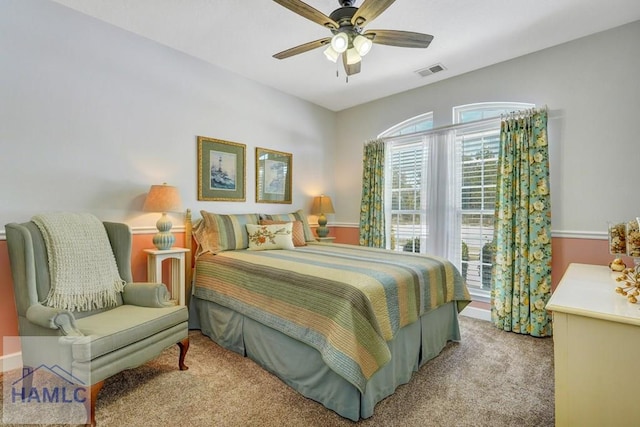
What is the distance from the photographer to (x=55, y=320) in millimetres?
1562

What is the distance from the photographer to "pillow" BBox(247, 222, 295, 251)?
3.05 meters

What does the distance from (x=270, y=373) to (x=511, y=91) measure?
3.48 meters

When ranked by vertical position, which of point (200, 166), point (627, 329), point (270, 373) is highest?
point (200, 166)

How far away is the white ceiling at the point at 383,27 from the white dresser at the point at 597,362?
2.24 metres

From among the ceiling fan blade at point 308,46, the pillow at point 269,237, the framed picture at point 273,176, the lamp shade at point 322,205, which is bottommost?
the pillow at point 269,237

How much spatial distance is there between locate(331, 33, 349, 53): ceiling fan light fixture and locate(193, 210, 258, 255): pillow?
1918 mm

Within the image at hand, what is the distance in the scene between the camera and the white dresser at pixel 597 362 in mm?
1141

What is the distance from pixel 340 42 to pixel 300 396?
7.57ft

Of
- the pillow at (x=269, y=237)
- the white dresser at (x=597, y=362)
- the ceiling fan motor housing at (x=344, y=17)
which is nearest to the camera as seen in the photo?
the white dresser at (x=597, y=362)

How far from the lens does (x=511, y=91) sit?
121 inches

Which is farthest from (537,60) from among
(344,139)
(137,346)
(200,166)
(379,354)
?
(137,346)

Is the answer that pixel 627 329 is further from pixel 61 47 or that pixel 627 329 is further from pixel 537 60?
pixel 61 47

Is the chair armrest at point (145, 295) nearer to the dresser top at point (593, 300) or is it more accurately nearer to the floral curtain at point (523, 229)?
the dresser top at point (593, 300)

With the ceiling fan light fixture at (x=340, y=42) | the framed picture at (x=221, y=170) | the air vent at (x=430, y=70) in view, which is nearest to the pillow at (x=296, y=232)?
the framed picture at (x=221, y=170)
